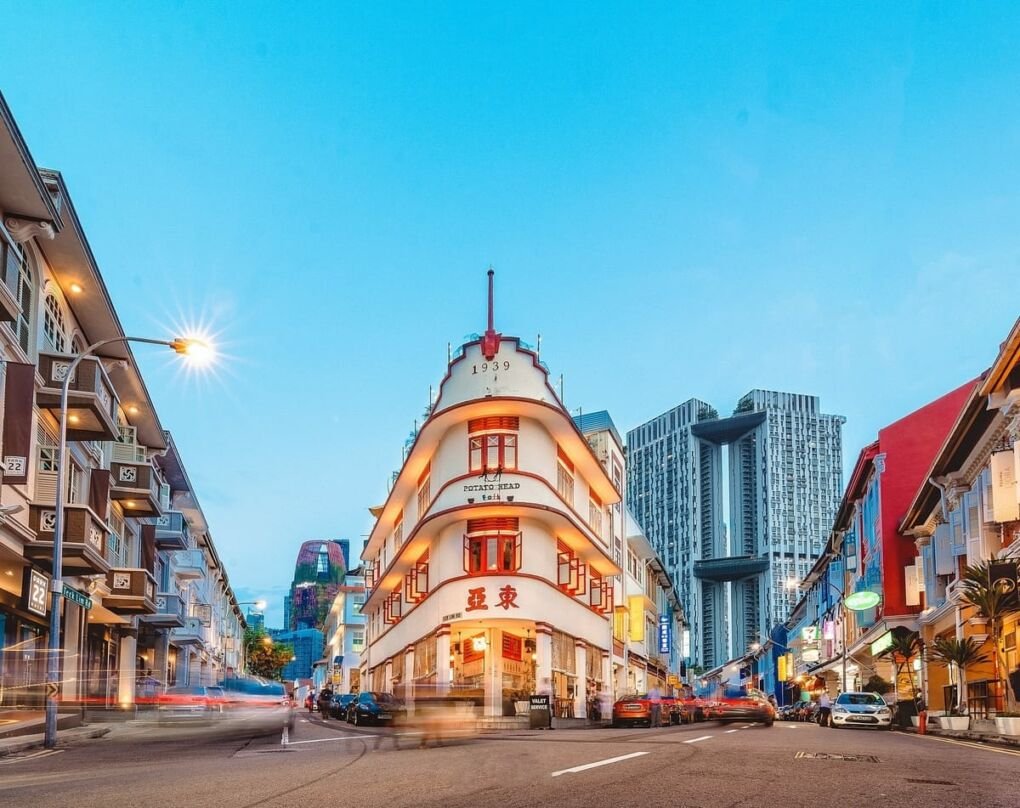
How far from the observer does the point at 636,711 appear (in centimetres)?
4131

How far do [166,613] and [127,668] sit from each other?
14.8 feet

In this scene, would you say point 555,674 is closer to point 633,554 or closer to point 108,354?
point 108,354

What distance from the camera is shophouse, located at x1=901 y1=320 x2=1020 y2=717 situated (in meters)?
31.8

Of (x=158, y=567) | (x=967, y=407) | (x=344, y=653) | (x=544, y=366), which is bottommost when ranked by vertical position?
(x=344, y=653)

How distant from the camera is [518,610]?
141 feet

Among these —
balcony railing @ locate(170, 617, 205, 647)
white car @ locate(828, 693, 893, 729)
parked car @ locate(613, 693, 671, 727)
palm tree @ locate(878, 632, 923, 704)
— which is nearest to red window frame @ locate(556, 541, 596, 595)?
parked car @ locate(613, 693, 671, 727)

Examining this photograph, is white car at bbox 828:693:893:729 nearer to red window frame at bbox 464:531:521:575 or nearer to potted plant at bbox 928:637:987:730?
potted plant at bbox 928:637:987:730

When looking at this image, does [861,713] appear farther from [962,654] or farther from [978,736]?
[978,736]

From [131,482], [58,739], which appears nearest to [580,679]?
[131,482]

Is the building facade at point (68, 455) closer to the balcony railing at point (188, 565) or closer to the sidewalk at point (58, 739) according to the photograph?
the sidewalk at point (58, 739)

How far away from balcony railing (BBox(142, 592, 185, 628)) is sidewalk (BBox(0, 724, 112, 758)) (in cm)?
A: 2052

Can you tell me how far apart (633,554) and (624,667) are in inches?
381

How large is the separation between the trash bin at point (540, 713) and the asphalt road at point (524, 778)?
20.0m

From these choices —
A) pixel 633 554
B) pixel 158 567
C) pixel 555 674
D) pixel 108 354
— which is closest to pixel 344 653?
pixel 633 554
